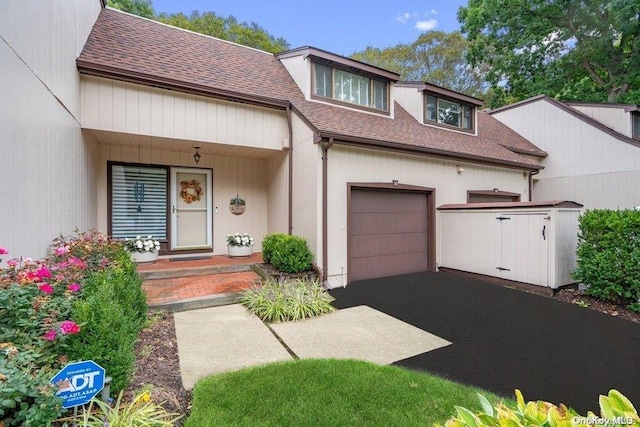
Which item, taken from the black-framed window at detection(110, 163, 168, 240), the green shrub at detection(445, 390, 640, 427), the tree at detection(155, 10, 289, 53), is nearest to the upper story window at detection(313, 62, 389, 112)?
the black-framed window at detection(110, 163, 168, 240)

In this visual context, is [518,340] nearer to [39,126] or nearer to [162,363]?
[162,363]

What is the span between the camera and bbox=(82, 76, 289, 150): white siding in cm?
548

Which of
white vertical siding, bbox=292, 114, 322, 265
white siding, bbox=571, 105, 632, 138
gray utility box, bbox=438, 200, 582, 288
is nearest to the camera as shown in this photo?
gray utility box, bbox=438, 200, 582, 288

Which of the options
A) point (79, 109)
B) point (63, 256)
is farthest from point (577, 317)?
point (79, 109)

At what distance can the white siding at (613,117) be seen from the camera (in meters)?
10.5

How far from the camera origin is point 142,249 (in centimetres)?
636

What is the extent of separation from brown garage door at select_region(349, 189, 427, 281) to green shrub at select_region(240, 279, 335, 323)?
5.12ft

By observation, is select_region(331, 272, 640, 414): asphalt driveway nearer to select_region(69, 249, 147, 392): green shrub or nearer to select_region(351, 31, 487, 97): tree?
select_region(69, 249, 147, 392): green shrub

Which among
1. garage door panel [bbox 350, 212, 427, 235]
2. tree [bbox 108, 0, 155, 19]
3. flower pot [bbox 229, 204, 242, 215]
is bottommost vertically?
garage door panel [bbox 350, 212, 427, 235]

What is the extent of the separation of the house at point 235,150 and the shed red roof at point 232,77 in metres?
0.05

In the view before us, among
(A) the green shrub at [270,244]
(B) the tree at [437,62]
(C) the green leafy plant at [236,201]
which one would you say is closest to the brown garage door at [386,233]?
(A) the green shrub at [270,244]

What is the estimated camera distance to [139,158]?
7.04m

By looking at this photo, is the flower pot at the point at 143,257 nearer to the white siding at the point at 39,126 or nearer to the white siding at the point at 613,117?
the white siding at the point at 39,126

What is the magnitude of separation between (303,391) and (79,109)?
228 inches
